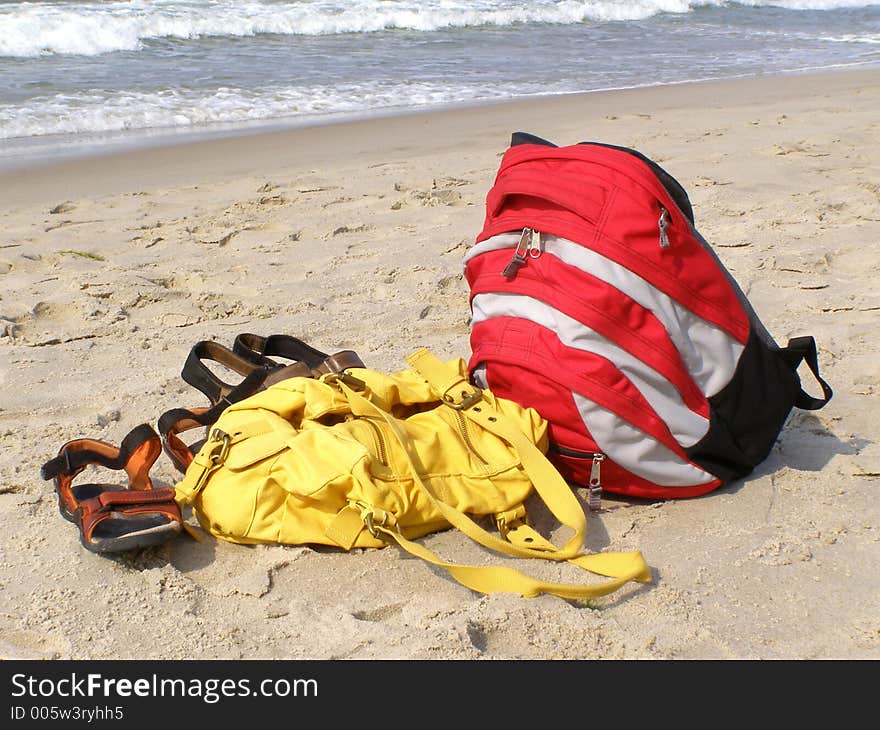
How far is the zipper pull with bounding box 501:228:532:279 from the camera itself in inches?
97.6

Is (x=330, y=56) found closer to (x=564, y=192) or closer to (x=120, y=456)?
(x=564, y=192)

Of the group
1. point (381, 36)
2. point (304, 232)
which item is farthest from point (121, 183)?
point (381, 36)

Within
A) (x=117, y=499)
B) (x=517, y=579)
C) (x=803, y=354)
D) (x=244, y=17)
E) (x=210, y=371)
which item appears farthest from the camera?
(x=244, y=17)

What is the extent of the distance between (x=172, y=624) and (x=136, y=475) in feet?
1.74

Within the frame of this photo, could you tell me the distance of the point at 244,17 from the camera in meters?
12.0

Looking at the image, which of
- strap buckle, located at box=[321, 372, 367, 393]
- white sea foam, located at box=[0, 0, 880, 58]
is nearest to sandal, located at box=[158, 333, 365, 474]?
strap buckle, located at box=[321, 372, 367, 393]

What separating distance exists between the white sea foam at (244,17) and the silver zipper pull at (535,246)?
8.68m

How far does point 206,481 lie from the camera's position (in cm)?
231

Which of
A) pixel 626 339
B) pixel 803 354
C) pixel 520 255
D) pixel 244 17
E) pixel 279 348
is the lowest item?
pixel 279 348

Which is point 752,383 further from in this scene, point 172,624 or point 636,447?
point 172,624

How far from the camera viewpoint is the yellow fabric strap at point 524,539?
207 centimetres

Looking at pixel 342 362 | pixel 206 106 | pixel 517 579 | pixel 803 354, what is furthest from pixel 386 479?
pixel 206 106

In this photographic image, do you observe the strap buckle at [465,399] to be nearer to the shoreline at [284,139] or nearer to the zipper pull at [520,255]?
the zipper pull at [520,255]

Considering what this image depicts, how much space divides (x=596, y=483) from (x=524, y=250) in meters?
0.61
